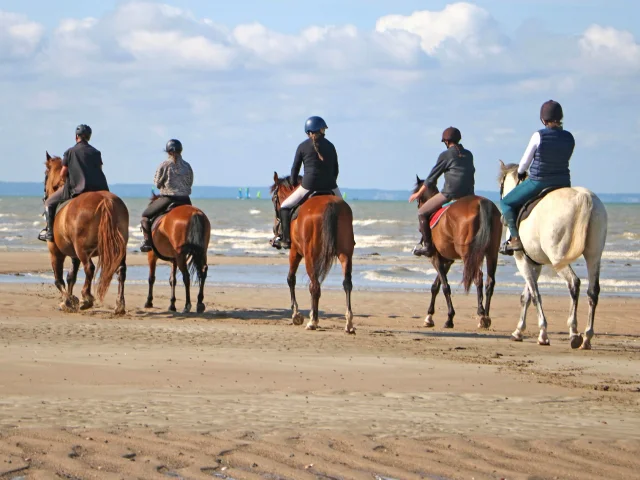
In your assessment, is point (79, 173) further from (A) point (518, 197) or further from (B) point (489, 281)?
(A) point (518, 197)

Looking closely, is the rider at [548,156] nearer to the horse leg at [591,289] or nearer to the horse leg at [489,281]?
the horse leg at [591,289]

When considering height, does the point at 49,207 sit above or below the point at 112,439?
above

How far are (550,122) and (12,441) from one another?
8.08 meters

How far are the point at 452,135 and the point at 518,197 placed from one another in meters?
2.10

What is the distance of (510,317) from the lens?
15953mm

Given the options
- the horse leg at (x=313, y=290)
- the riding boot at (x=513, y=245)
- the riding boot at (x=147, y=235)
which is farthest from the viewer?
the riding boot at (x=147, y=235)

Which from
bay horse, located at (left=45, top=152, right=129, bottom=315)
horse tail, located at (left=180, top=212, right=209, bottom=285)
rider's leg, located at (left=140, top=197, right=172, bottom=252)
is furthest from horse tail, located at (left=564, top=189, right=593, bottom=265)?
rider's leg, located at (left=140, top=197, right=172, bottom=252)

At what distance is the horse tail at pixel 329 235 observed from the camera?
1273 cm

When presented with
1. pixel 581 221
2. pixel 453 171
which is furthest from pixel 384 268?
pixel 581 221

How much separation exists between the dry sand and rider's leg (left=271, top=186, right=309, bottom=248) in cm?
139

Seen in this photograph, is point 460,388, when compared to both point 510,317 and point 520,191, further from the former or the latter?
point 510,317

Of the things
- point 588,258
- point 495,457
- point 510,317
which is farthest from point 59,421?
point 510,317

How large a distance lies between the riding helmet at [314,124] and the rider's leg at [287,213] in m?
0.81

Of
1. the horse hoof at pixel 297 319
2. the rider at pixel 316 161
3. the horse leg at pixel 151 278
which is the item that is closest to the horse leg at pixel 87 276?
the horse leg at pixel 151 278
